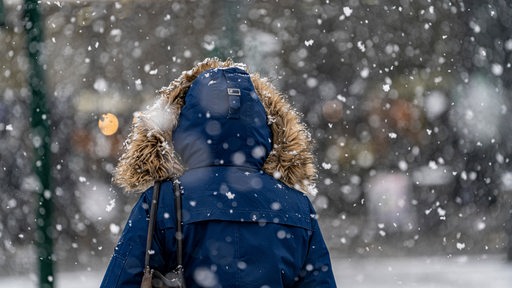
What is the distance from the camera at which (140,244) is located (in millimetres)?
2568

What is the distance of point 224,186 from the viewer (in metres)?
2.69

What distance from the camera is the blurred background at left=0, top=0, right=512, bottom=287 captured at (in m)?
17.7

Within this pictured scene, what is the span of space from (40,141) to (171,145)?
2358 millimetres

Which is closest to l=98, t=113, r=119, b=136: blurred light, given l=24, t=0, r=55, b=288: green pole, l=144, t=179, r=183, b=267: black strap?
l=24, t=0, r=55, b=288: green pole

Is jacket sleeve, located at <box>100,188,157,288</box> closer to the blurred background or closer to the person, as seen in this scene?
the person

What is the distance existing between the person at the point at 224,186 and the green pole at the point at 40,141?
7.07 feet

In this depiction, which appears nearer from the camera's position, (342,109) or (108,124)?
(108,124)

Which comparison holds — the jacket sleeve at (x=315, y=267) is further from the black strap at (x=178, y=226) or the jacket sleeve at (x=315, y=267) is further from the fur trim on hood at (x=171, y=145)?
the black strap at (x=178, y=226)

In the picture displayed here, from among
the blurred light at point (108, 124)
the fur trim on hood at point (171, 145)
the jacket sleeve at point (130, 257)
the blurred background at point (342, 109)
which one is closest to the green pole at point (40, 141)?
the fur trim on hood at point (171, 145)

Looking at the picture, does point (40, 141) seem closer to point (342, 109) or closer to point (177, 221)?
point (177, 221)

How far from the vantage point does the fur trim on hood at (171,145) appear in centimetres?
272

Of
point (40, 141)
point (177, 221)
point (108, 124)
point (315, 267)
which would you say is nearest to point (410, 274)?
point (108, 124)

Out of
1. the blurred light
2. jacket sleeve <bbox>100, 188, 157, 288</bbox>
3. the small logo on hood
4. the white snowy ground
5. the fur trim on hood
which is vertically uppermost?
the small logo on hood

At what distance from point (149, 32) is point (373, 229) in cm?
734
